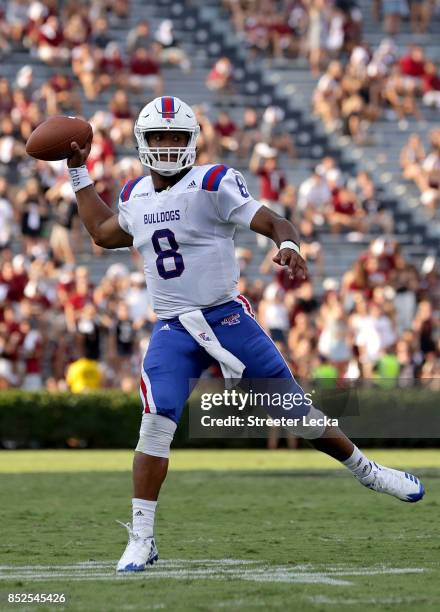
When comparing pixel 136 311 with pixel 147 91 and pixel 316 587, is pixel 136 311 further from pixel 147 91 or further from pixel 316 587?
pixel 316 587

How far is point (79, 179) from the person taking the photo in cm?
714

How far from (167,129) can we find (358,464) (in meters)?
1.82

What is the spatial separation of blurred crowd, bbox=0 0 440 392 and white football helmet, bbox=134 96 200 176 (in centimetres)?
1030

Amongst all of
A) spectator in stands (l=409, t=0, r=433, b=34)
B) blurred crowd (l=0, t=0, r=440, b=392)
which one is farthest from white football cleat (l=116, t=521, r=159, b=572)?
spectator in stands (l=409, t=0, r=433, b=34)

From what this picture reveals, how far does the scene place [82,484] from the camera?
36.6ft

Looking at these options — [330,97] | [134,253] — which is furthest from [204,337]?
[330,97]

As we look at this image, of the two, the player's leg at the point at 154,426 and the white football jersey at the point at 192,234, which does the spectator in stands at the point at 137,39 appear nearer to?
the white football jersey at the point at 192,234

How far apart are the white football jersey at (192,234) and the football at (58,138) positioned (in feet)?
2.23

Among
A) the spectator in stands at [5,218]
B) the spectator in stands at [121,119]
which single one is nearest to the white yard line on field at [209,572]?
the spectator in stands at [5,218]

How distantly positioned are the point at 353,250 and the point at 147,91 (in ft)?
13.8

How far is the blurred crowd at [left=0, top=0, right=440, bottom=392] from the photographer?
58.1 feet

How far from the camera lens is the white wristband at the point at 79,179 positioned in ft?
23.4

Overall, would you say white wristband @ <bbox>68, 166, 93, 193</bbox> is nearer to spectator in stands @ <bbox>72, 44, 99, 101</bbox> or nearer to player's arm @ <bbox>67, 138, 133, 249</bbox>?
player's arm @ <bbox>67, 138, 133, 249</bbox>

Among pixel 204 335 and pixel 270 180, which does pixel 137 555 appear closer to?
pixel 204 335
